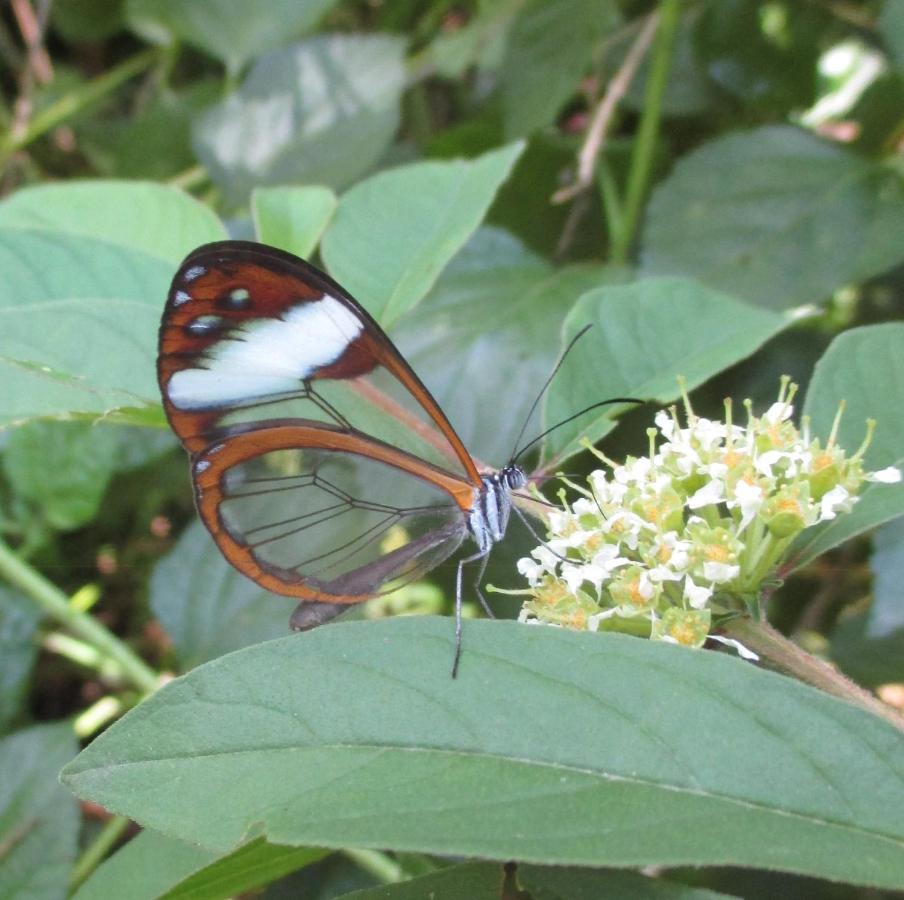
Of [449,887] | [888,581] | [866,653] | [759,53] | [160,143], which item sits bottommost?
[866,653]

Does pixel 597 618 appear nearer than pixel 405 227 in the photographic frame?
Yes

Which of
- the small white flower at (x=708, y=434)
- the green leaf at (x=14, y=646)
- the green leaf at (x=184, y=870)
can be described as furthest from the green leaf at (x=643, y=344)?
the green leaf at (x=14, y=646)

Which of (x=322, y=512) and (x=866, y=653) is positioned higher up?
(x=322, y=512)

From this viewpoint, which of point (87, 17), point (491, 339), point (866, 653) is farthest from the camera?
point (87, 17)

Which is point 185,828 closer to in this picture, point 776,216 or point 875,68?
point 776,216

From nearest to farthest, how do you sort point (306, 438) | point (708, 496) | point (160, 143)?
1. point (708, 496)
2. point (306, 438)
3. point (160, 143)

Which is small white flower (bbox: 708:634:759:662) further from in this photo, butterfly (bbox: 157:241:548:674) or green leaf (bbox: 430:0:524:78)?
green leaf (bbox: 430:0:524:78)

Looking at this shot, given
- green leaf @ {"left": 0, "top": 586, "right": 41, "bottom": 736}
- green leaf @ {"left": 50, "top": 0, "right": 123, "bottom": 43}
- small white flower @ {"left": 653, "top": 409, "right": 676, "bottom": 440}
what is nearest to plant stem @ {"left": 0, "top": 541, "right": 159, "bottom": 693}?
green leaf @ {"left": 0, "top": 586, "right": 41, "bottom": 736}

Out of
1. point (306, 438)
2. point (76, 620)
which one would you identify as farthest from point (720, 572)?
point (76, 620)

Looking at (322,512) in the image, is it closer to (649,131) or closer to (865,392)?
(865,392)
